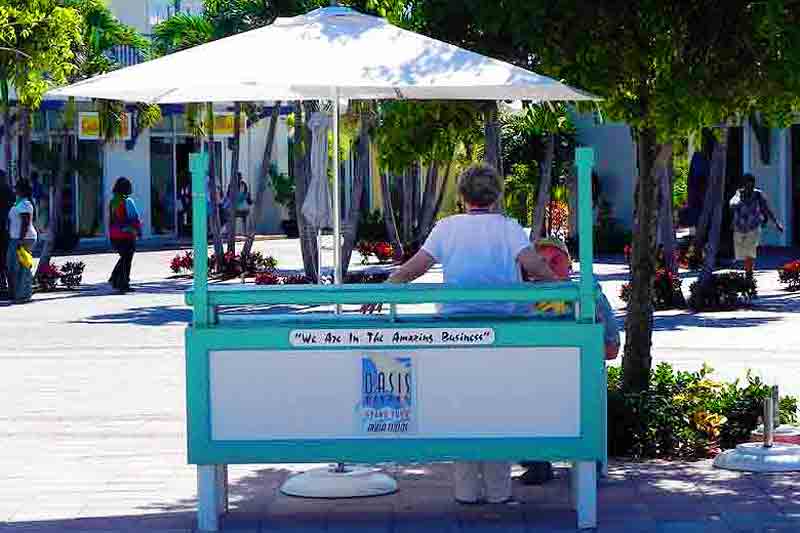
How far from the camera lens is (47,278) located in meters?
25.7

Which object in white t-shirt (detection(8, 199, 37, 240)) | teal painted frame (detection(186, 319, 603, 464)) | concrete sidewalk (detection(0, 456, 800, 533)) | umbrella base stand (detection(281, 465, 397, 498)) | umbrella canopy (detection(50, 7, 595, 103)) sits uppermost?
umbrella canopy (detection(50, 7, 595, 103))

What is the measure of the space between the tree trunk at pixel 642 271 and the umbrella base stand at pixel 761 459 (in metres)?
1.09

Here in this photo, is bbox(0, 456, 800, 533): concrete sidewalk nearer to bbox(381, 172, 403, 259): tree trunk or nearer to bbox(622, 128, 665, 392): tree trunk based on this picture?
bbox(622, 128, 665, 392): tree trunk

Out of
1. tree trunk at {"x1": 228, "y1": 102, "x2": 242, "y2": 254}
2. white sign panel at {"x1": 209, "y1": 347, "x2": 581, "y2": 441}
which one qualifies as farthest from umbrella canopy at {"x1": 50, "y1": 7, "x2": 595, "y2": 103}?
tree trunk at {"x1": 228, "y1": 102, "x2": 242, "y2": 254}

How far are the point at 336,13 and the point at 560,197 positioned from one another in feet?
92.1

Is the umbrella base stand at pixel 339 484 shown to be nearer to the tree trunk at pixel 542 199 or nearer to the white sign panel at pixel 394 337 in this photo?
the white sign panel at pixel 394 337

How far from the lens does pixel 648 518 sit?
7879mm

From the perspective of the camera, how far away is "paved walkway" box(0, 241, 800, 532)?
7.88m

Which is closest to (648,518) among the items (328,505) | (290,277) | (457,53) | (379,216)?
(328,505)

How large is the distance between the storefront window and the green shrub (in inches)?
1323

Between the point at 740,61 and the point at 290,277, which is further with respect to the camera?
the point at 290,277

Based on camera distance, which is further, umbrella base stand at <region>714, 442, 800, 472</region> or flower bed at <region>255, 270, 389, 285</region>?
flower bed at <region>255, 270, 389, 285</region>

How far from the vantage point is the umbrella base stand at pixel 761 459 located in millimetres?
9117

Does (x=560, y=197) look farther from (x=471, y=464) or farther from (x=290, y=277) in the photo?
(x=471, y=464)
